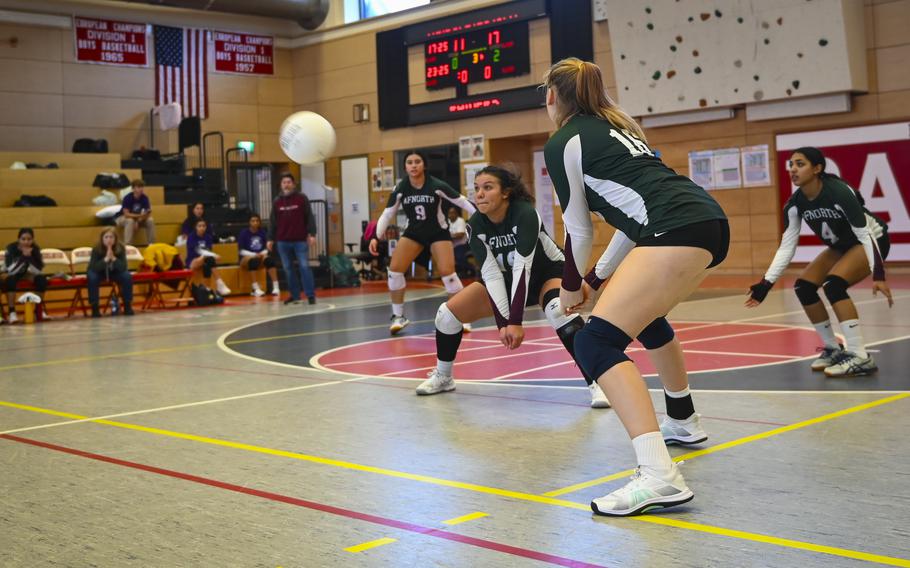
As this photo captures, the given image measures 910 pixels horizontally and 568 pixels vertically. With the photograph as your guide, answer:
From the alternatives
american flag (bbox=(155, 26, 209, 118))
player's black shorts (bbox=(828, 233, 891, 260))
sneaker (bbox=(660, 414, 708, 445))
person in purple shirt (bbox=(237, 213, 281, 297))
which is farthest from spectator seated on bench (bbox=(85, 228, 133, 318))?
sneaker (bbox=(660, 414, 708, 445))

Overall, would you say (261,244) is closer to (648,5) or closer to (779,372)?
(648,5)

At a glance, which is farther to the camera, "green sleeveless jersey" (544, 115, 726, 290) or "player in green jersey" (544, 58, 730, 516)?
"green sleeveless jersey" (544, 115, 726, 290)

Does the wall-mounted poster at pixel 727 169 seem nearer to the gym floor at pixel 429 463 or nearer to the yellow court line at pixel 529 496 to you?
the gym floor at pixel 429 463

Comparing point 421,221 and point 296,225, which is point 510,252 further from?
point 296,225

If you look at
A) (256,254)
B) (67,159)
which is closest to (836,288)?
(256,254)

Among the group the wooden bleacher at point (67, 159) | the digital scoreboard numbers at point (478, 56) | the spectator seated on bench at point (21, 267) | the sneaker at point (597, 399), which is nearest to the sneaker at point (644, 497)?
the sneaker at point (597, 399)

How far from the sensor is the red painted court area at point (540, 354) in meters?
7.58

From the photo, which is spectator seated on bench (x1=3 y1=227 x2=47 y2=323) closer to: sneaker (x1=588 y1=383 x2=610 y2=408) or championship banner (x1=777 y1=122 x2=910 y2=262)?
sneaker (x1=588 y1=383 x2=610 y2=408)

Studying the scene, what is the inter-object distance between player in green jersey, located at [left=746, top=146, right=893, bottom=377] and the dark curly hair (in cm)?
167

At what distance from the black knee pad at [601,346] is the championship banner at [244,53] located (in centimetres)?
2308

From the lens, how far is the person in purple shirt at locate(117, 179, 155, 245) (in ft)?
59.3

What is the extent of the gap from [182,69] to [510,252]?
20575 millimetres

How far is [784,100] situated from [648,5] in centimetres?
310

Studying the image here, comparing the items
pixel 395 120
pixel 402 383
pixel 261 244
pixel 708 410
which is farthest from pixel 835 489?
pixel 395 120
